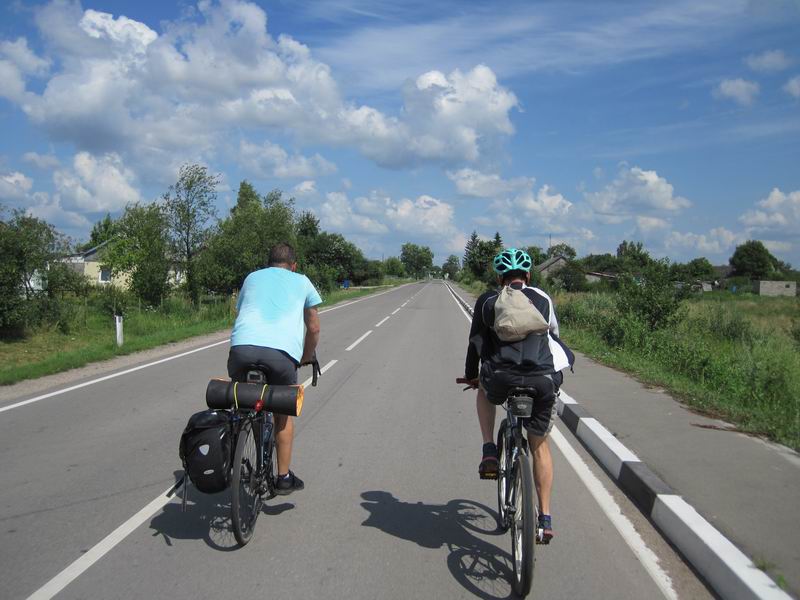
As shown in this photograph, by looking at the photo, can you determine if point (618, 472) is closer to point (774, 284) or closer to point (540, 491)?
point (540, 491)

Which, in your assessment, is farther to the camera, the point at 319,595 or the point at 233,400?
the point at 233,400

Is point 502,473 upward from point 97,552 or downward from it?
upward

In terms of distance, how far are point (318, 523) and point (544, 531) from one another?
5.39ft

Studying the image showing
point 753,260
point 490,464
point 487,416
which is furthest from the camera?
point 753,260

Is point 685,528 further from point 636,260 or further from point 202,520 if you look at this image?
point 636,260

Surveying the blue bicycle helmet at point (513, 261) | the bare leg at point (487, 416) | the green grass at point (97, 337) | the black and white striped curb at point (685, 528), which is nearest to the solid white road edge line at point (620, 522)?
the black and white striped curb at point (685, 528)

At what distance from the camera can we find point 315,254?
70.0 meters

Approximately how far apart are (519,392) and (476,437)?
11.6 feet

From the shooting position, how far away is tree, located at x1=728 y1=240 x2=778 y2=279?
107500 millimetres

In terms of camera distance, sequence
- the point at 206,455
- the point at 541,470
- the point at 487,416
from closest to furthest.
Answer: the point at 541,470 < the point at 206,455 < the point at 487,416

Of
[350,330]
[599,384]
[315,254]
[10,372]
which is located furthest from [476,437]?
[315,254]

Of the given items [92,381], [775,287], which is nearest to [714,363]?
[92,381]

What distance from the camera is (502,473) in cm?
409

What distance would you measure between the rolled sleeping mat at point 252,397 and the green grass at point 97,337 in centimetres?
842
